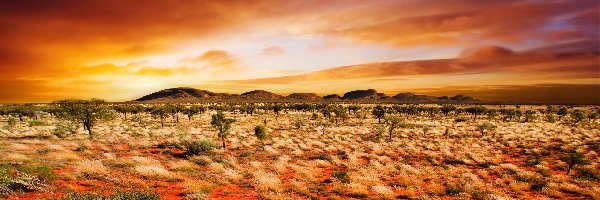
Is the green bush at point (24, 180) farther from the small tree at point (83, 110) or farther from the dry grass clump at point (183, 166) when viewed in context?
the small tree at point (83, 110)

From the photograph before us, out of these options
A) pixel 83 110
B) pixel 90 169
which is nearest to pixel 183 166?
pixel 90 169

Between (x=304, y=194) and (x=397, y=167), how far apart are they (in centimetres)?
1202

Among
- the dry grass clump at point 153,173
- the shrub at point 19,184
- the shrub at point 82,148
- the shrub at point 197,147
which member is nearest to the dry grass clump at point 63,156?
the shrub at point 82,148

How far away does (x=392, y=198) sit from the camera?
19531 millimetres

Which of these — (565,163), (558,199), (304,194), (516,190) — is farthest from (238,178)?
(565,163)

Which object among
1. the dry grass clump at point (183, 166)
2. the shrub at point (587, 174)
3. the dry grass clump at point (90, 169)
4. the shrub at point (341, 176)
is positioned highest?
the dry grass clump at point (90, 169)

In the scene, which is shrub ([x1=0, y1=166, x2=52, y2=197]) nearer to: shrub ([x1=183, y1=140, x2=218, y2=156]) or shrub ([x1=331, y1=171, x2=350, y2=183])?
shrub ([x1=183, y1=140, x2=218, y2=156])

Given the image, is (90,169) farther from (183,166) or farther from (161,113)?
(161,113)

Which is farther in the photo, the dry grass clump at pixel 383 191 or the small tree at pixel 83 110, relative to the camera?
the small tree at pixel 83 110

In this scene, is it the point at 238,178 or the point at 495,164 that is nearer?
the point at 238,178

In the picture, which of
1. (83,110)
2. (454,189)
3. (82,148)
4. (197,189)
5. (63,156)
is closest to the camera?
(197,189)

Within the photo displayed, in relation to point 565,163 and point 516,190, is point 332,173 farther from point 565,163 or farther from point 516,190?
point 565,163

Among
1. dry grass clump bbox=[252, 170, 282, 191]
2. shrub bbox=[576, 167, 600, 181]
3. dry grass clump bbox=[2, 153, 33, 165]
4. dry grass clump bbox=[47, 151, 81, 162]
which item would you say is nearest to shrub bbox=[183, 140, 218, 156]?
dry grass clump bbox=[47, 151, 81, 162]

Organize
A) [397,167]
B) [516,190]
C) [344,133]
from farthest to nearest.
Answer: [344,133], [397,167], [516,190]
